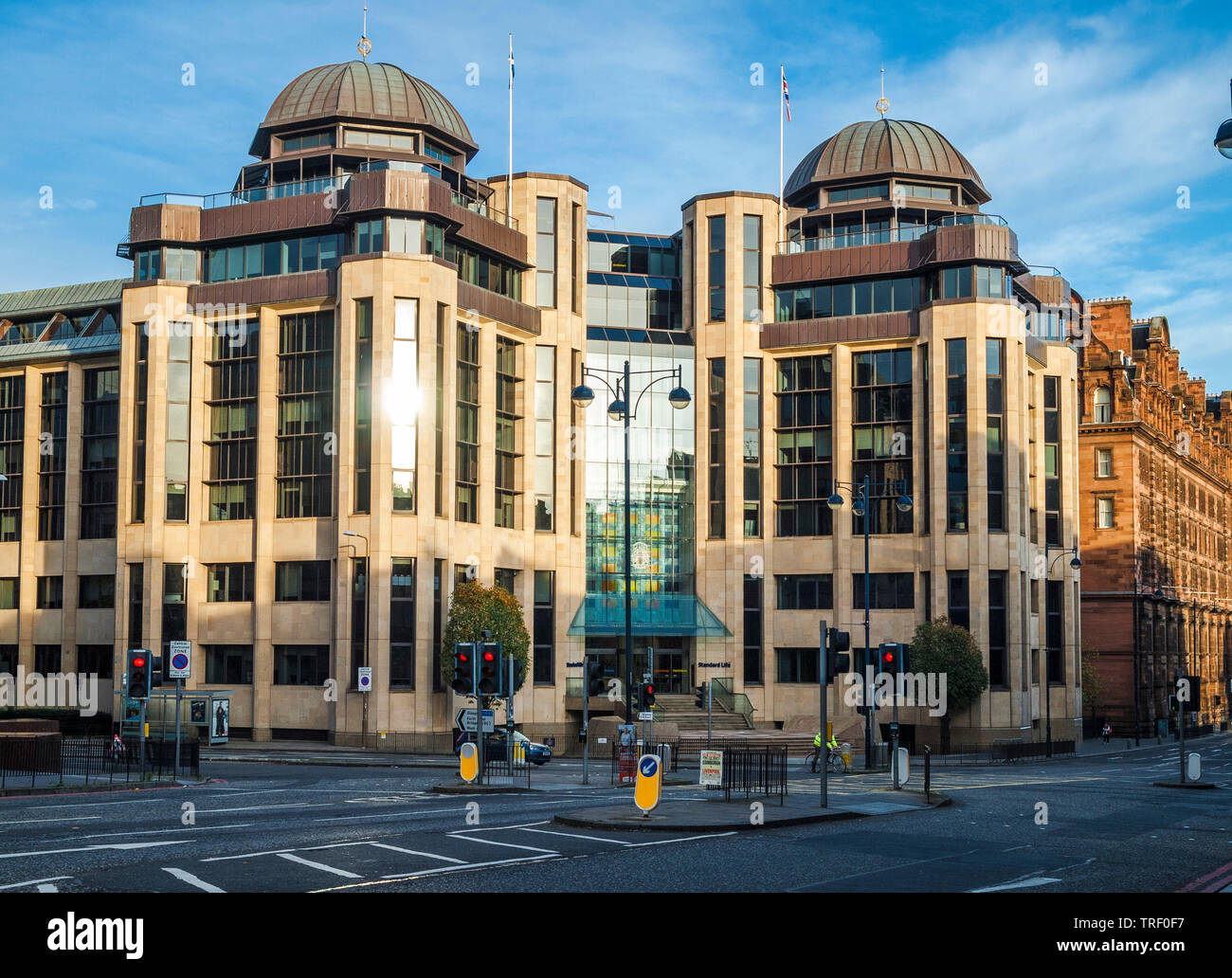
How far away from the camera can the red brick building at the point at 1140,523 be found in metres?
94.4

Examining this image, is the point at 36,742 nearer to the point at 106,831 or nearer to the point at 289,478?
the point at 106,831

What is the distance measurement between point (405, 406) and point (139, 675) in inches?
1197

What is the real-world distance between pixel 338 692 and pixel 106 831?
128 ft

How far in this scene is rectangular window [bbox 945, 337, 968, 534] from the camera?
225 ft

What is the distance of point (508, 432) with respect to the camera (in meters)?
67.9

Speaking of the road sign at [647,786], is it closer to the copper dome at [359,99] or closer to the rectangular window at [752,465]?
the rectangular window at [752,465]

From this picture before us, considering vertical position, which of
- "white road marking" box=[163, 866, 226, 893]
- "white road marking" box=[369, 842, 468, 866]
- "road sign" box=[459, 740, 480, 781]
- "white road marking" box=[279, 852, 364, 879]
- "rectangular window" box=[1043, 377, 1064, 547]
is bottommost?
"road sign" box=[459, 740, 480, 781]

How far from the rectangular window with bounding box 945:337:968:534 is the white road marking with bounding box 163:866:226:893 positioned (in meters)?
57.0

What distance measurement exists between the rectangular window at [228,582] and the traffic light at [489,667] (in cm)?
3875

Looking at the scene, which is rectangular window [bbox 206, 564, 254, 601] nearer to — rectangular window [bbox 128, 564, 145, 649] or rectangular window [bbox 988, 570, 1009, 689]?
rectangular window [bbox 128, 564, 145, 649]

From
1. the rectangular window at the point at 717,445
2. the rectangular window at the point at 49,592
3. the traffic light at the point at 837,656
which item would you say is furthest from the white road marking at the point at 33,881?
the rectangular window at the point at 49,592

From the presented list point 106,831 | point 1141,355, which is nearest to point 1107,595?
point 1141,355

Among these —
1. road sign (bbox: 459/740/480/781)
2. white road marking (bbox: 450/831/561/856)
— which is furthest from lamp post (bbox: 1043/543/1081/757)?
white road marking (bbox: 450/831/561/856)
